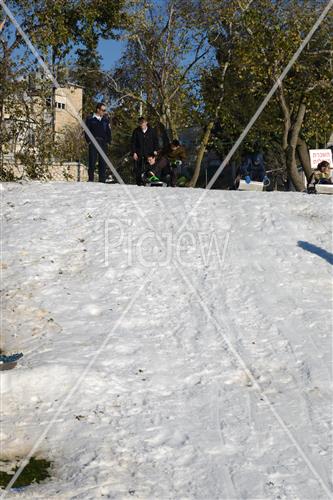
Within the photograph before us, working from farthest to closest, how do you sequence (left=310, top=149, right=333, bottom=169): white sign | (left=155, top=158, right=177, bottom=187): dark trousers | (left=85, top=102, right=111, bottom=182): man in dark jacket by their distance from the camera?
(left=310, top=149, right=333, bottom=169): white sign < (left=155, top=158, right=177, bottom=187): dark trousers < (left=85, top=102, right=111, bottom=182): man in dark jacket

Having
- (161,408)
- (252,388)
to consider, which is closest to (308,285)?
(252,388)

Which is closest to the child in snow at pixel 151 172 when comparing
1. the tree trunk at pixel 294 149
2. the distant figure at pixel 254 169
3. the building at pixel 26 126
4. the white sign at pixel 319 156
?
the building at pixel 26 126

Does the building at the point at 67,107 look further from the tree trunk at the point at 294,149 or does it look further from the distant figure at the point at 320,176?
the tree trunk at the point at 294,149

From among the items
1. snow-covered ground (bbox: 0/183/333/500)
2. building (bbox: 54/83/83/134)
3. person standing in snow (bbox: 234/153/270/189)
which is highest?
building (bbox: 54/83/83/134)

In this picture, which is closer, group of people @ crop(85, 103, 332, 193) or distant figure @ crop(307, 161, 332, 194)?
group of people @ crop(85, 103, 332, 193)

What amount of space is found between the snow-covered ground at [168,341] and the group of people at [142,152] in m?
1.39

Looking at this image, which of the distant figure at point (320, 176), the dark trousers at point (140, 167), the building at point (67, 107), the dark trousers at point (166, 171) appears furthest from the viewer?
the building at point (67, 107)

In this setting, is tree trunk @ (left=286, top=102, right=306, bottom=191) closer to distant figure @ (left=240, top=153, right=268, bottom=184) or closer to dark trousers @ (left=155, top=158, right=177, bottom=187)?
distant figure @ (left=240, top=153, right=268, bottom=184)

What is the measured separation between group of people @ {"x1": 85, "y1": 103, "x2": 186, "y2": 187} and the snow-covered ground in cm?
139

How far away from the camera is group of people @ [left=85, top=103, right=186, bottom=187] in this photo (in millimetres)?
14734

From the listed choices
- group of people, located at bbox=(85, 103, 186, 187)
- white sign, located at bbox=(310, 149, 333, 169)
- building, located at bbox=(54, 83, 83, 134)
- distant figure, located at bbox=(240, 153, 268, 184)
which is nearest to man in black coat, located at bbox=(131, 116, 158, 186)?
group of people, located at bbox=(85, 103, 186, 187)

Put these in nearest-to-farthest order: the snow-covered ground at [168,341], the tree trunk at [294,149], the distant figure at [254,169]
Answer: the snow-covered ground at [168,341] → the distant figure at [254,169] → the tree trunk at [294,149]

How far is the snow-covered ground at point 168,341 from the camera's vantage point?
5820 mm

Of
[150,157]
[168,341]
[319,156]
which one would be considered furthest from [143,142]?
[319,156]
